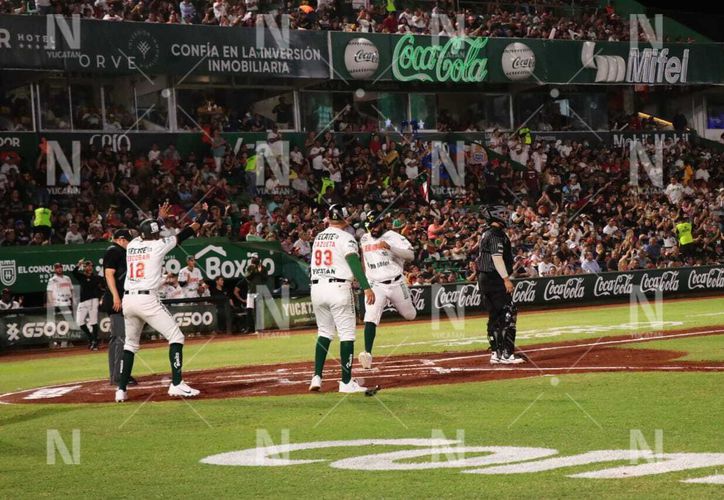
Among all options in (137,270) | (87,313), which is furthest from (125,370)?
(87,313)

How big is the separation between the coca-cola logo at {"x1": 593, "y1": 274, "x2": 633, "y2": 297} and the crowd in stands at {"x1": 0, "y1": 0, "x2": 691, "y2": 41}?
12.4 m

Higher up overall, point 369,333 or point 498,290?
point 498,290

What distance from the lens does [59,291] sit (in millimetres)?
25453

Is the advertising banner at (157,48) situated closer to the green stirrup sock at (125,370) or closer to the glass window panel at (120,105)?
the glass window panel at (120,105)

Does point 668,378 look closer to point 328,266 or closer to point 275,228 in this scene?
point 328,266

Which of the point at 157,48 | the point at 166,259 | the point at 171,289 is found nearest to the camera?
the point at 171,289

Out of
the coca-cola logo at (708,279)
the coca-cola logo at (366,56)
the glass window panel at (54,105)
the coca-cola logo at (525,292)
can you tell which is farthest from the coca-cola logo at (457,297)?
the glass window panel at (54,105)

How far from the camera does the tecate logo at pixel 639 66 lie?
42156mm

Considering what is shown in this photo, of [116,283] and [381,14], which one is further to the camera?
[381,14]

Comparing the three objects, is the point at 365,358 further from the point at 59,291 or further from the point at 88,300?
the point at 59,291

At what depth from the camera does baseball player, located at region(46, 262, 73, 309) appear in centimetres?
2527

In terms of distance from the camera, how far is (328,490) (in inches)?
284

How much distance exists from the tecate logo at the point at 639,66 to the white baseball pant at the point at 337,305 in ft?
104

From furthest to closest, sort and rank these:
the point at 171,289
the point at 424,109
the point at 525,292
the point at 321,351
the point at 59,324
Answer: the point at 424,109 < the point at 525,292 < the point at 171,289 < the point at 59,324 < the point at 321,351
